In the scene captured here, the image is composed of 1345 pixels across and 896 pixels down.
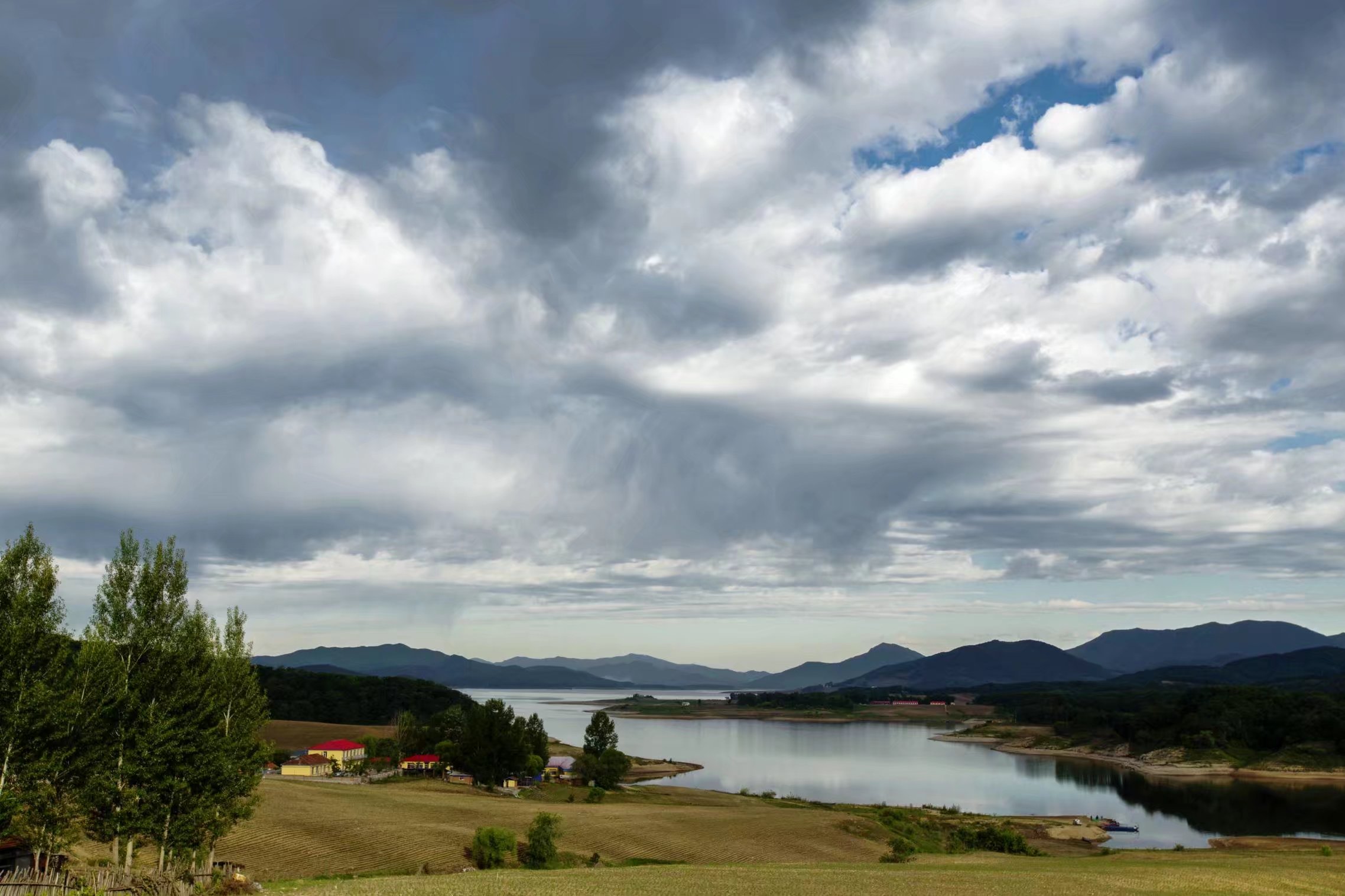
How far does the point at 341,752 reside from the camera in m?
132

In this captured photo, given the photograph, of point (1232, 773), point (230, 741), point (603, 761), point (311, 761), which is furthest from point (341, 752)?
point (1232, 773)

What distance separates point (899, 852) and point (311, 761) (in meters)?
86.0

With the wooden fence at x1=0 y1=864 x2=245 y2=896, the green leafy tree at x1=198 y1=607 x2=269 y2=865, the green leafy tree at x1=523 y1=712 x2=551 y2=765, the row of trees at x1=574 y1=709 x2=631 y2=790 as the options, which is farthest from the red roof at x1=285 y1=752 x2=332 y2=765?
the wooden fence at x1=0 y1=864 x2=245 y2=896

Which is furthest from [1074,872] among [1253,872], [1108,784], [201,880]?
[1108,784]

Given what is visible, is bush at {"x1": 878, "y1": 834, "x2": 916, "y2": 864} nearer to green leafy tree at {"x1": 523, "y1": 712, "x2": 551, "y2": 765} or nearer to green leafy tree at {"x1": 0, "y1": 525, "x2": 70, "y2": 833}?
green leafy tree at {"x1": 0, "y1": 525, "x2": 70, "y2": 833}

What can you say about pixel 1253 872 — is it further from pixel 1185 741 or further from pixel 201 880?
pixel 1185 741

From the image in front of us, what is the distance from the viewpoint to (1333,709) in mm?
194750

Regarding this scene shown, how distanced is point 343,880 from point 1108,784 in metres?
153

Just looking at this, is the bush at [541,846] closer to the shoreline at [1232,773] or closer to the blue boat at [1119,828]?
the blue boat at [1119,828]

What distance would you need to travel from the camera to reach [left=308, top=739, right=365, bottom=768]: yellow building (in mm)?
127219

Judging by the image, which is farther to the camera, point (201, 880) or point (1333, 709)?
point (1333, 709)

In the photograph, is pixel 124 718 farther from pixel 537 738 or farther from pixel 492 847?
pixel 537 738

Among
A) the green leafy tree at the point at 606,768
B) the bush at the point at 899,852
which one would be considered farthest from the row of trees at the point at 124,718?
the green leafy tree at the point at 606,768

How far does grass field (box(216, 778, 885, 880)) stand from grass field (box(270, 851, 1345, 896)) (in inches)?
371
